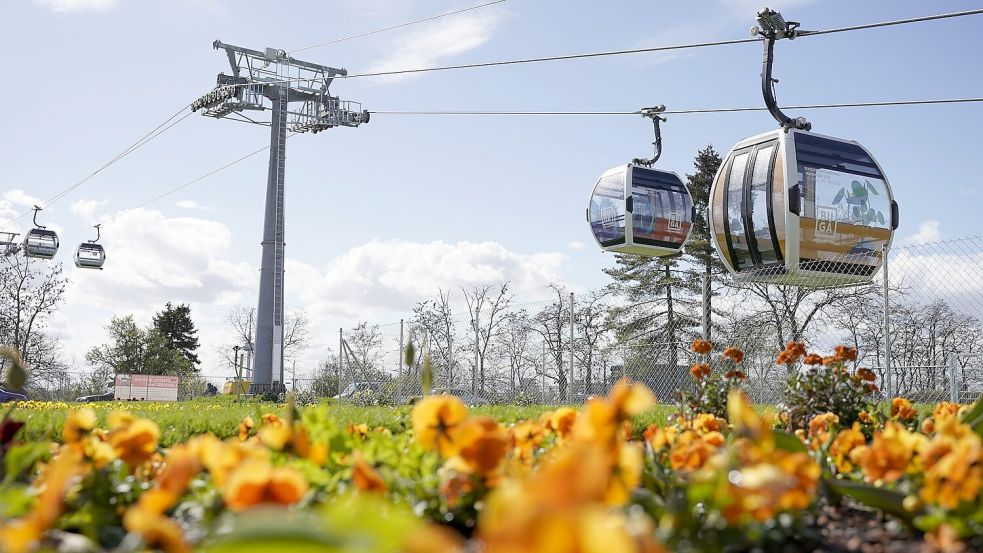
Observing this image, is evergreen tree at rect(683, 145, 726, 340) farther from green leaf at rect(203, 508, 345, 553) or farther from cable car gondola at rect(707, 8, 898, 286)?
green leaf at rect(203, 508, 345, 553)

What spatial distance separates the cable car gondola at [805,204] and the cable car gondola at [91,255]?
71.8 ft

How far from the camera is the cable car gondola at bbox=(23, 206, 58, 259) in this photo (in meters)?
24.7

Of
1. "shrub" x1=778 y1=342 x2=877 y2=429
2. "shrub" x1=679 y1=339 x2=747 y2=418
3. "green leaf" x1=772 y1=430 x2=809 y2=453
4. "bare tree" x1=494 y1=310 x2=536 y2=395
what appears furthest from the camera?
"bare tree" x1=494 y1=310 x2=536 y2=395

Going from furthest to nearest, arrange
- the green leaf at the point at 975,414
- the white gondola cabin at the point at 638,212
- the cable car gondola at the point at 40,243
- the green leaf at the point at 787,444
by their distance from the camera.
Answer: the cable car gondola at the point at 40,243, the white gondola cabin at the point at 638,212, the green leaf at the point at 975,414, the green leaf at the point at 787,444

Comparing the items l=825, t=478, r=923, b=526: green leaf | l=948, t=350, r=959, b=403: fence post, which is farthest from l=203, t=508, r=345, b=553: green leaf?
l=948, t=350, r=959, b=403: fence post

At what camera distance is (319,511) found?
165 centimetres

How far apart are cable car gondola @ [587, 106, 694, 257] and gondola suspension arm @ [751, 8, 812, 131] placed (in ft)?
11.2

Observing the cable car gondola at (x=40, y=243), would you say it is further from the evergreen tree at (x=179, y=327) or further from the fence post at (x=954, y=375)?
the evergreen tree at (x=179, y=327)

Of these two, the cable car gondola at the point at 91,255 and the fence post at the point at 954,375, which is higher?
the cable car gondola at the point at 91,255

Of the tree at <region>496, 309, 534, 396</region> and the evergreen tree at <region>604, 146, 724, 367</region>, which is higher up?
the evergreen tree at <region>604, 146, 724, 367</region>

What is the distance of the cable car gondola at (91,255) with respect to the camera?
27031mm

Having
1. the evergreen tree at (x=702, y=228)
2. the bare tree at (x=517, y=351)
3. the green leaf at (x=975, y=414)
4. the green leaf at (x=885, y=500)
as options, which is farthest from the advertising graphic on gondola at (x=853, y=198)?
the evergreen tree at (x=702, y=228)

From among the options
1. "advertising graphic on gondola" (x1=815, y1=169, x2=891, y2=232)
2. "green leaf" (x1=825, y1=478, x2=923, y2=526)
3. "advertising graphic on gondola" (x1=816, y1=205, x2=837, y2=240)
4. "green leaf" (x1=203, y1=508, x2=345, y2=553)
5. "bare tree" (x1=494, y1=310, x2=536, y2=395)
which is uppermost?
"advertising graphic on gondola" (x1=815, y1=169, x2=891, y2=232)

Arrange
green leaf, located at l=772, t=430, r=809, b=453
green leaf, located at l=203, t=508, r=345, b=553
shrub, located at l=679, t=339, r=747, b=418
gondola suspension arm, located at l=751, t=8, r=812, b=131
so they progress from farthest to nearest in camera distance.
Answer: gondola suspension arm, located at l=751, t=8, r=812, b=131
shrub, located at l=679, t=339, r=747, b=418
green leaf, located at l=772, t=430, r=809, b=453
green leaf, located at l=203, t=508, r=345, b=553
